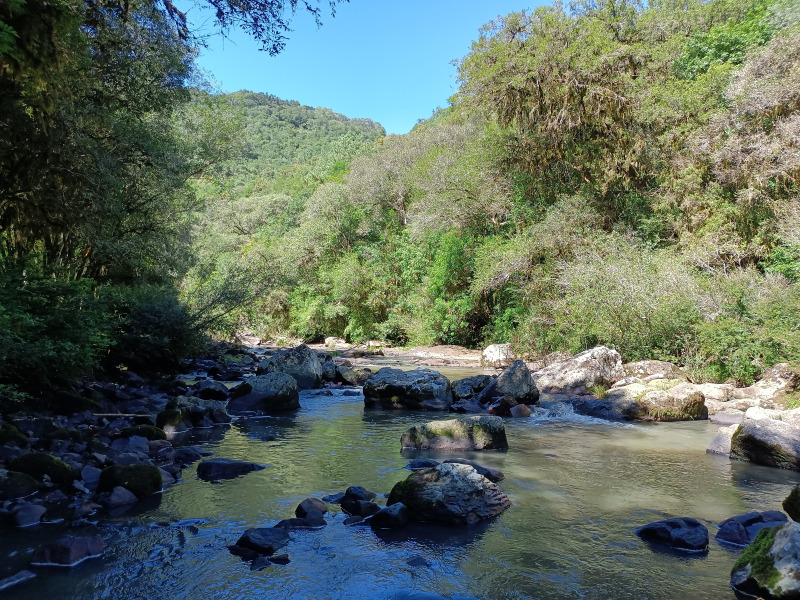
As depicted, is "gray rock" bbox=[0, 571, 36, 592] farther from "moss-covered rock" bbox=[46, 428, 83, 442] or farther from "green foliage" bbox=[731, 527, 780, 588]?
"green foliage" bbox=[731, 527, 780, 588]

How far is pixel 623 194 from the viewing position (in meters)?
21.6

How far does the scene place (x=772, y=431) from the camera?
829 centimetres

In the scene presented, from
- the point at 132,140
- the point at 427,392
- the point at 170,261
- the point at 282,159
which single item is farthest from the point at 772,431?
the point at 282,159

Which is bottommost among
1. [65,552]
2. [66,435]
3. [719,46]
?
[65,552]

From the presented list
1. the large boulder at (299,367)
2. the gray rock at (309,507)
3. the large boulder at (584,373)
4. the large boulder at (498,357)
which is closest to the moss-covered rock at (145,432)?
the gray rock at (309,507)

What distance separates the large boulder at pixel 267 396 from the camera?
480 inches

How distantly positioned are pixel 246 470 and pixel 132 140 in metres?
9.22

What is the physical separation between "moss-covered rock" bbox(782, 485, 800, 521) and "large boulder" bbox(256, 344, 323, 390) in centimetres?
1183

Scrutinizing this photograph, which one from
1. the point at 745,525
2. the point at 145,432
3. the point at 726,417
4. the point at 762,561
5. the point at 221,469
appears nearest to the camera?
the point at 762,561

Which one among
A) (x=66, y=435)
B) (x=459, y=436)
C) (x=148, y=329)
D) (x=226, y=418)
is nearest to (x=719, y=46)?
(x=459, y=436)

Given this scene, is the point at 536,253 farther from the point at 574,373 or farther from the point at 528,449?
the point at 528,449

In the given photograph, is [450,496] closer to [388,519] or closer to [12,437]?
[388,519]

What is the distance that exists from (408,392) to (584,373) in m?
5.03

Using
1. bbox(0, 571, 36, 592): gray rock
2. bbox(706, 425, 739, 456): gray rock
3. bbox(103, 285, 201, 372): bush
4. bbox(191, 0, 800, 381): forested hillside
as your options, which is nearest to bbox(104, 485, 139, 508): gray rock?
bbox(0, 571, 36, 592): gray rock
